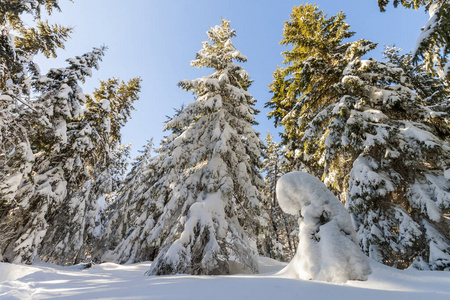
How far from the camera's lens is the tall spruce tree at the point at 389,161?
205 inches

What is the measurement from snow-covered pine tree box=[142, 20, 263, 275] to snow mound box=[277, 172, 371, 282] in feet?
9.24

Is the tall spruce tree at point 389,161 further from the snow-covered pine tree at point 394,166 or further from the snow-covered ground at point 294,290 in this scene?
the snow-covered ground at point 294,290

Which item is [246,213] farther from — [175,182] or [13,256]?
[13,256]

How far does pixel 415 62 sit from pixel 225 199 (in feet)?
21.0

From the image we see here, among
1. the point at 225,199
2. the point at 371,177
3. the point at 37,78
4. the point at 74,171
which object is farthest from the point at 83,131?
the point at 371,177

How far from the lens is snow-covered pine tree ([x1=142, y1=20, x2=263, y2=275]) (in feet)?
20.7

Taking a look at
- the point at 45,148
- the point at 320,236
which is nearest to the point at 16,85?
the point at 45,148

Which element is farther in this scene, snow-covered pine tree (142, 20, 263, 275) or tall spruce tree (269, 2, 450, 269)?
snow-covered pine tree (142, 20, 263, 275)

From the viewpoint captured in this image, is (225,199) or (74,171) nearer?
(225,199)

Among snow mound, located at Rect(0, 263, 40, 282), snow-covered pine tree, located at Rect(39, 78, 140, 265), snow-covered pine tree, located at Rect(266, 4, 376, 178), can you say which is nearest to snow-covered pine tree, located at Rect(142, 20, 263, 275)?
snow-covered pine tree, located at Rect(266, 4, 376, 178)

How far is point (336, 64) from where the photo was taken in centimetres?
878

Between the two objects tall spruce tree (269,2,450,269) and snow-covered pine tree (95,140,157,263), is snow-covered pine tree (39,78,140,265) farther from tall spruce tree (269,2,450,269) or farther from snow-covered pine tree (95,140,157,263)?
tall spruce tree (269,2,450,269)

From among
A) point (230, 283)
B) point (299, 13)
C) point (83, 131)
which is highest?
point (299, 13)

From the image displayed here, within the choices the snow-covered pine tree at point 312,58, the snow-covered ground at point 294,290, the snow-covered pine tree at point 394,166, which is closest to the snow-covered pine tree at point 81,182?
the snow-covered ground at point 294,290
